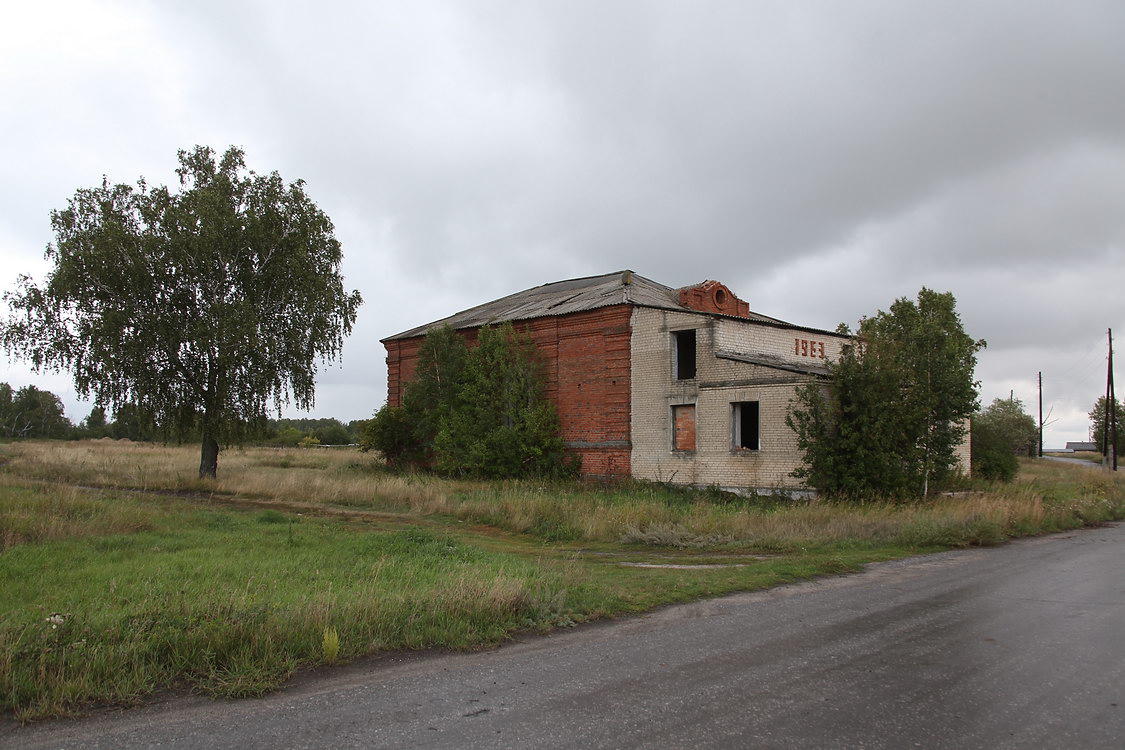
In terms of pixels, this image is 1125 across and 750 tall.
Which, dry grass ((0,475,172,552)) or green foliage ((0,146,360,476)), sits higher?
green foliage ((0,146,360,476))

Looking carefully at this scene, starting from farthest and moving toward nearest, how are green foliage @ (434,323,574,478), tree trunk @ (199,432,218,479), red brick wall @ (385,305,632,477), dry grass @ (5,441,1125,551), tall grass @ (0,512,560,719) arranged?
1. green foliage @ (434,323,574,478)
2. tree trunk @ (199,432,218,479)
3. red brick wall @ (385,305,632,477)
4. dry grass @ (5,441,1125,551)
5. tall grass @ (0,512,560,719)

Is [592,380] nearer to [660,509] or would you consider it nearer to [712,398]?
[712,398]

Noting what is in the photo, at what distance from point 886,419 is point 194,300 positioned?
21.6 meters

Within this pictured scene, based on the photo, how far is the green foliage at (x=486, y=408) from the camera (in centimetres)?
2689

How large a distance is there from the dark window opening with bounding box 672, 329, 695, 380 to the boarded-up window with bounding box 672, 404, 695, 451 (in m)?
1.38

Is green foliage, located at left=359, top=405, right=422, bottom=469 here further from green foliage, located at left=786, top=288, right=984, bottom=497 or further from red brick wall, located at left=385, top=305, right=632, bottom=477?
green foliage, located at left=786, top=288, right=984, bottom=497

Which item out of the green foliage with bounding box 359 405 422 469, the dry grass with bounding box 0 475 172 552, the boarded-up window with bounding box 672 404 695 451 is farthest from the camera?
the green foliage with bounding box 359 405 422 469

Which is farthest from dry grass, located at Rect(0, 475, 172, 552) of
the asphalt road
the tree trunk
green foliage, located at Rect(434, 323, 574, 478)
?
green foliage, located at Rect(434, 323, 574, 478)

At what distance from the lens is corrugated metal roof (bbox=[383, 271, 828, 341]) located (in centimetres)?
2730

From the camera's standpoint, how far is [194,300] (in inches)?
994

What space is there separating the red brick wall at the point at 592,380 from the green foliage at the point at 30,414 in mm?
89609

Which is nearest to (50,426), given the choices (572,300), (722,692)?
(572,300)

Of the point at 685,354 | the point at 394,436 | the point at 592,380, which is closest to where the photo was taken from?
the point at 685,354

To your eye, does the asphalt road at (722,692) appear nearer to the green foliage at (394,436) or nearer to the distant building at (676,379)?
the distant building at (676,379)
